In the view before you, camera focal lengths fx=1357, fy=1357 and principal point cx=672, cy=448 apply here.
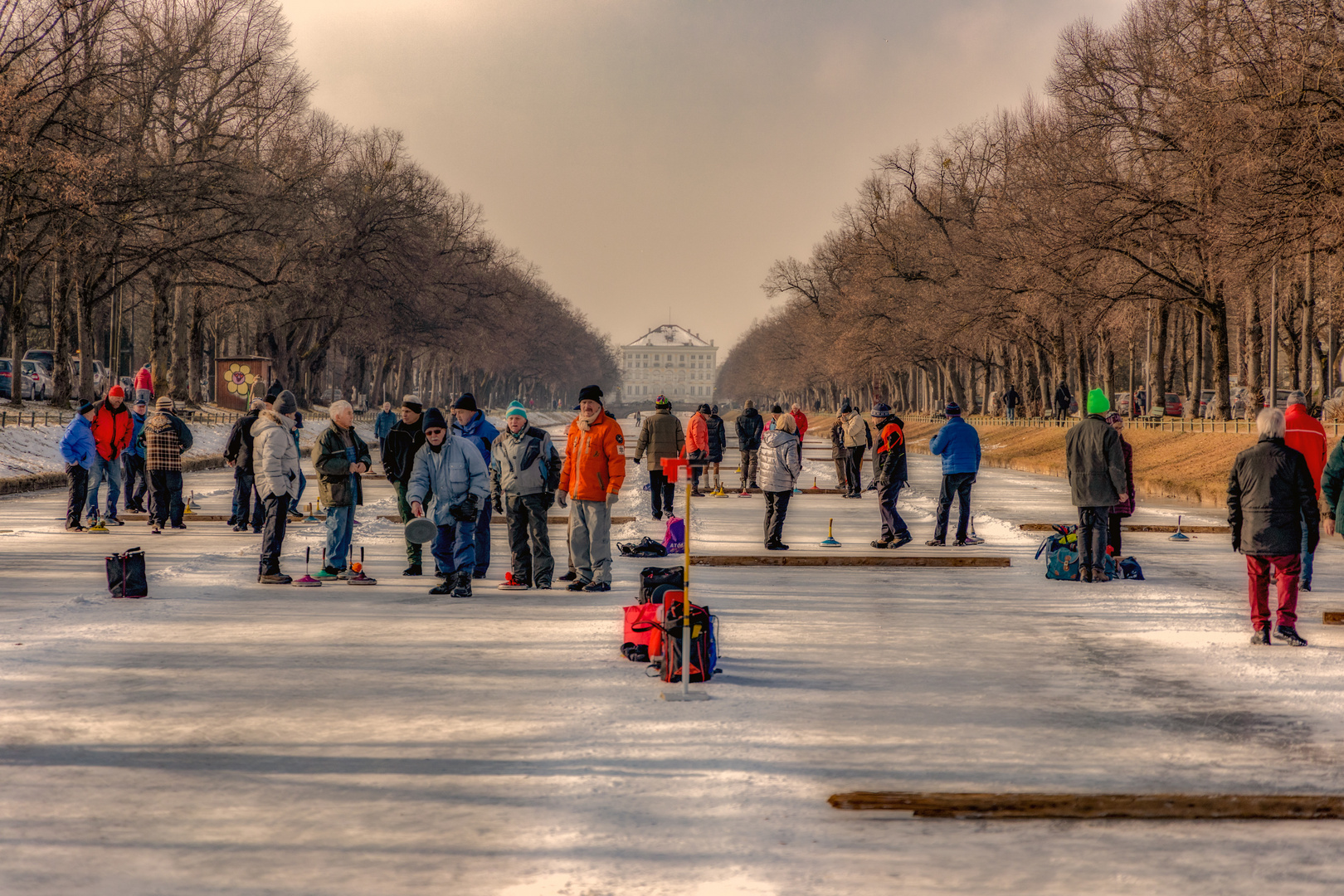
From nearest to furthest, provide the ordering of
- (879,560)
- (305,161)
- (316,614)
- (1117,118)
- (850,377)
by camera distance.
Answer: (316,614), (879,560), (1117,118), (305,161), (850,377)

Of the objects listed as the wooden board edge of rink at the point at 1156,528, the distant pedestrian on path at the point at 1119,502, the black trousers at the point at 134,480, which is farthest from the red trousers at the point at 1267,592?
the black trousers at the point at 134,480

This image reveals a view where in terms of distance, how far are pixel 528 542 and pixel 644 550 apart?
3.04 metres

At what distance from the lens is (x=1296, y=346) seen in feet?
161

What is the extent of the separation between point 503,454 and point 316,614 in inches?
98.4

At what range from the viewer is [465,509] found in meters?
12.3

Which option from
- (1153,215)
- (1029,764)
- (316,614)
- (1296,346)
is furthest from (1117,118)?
(1029,764)

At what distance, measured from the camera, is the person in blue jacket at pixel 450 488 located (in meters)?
12.2

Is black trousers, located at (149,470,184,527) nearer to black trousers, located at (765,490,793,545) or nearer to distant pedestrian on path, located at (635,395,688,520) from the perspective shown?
distant pedestrian on path, located at (635,395,688,520)

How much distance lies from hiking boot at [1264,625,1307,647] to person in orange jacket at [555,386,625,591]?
212 inches

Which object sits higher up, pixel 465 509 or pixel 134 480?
pixel 134 480

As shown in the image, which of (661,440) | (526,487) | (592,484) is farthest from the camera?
(661,440)

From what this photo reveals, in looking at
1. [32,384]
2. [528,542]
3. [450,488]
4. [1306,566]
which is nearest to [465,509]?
[450,488]

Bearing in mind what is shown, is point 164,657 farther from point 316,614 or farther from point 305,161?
point 305,161

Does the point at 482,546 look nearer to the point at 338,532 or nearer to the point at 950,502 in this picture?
the point at 338,532
